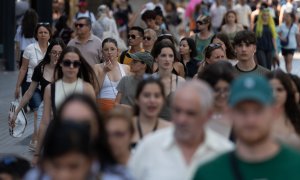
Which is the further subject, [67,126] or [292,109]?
[292,109]

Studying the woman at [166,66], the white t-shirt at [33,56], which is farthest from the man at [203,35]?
the woman at [166,66]

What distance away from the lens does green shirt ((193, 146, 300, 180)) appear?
4.72 m

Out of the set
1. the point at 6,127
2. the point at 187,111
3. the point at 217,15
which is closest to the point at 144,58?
the point at 6,127

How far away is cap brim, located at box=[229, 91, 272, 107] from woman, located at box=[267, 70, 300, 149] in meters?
2.25

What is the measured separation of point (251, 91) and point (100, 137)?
41.8 inches

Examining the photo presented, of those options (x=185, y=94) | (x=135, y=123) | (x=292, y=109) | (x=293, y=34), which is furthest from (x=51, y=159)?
(x=293, y=34)

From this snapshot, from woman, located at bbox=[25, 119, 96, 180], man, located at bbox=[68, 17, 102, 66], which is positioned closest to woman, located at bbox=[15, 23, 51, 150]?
man, located at bbox=[68, 17, 102, 66]

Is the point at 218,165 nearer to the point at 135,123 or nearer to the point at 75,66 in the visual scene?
the point at 135,123

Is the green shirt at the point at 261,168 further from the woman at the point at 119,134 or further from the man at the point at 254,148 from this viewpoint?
the woman at the point at 119,134

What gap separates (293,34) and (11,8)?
6.68 metres

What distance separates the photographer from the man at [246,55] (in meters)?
10.5

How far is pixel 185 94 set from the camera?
5.30m

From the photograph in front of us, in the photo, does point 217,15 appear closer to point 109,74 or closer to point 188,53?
point 188,53

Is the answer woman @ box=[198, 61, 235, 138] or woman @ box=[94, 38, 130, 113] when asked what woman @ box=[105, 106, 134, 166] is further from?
woman @ box=[94, 38, 130, 113]
